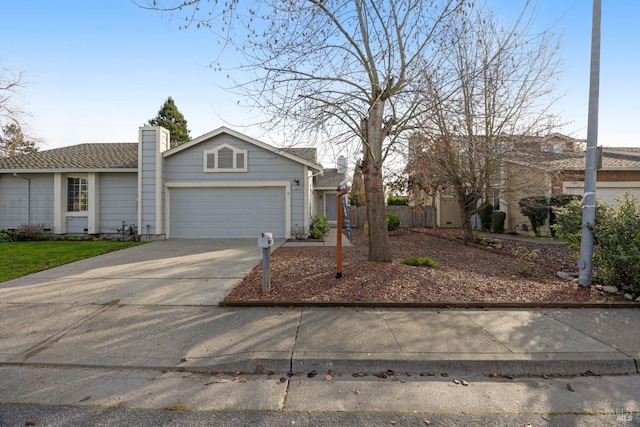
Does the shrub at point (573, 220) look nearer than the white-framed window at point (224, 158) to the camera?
Yes

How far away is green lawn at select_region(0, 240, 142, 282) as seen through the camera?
778cm

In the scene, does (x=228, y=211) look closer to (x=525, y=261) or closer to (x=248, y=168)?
(x=248, y=168)

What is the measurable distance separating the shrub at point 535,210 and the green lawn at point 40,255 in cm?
1538

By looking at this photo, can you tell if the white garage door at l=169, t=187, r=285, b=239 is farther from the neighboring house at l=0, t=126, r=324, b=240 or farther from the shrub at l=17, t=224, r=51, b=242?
the shrub at l=17, t=224, r=51, b=242

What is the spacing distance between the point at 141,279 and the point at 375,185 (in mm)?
5412

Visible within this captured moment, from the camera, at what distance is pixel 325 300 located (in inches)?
209

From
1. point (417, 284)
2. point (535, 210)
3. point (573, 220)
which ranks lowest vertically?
point (417, 284)

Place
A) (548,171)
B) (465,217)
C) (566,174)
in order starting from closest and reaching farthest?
(548,171) < (465,217) < (566,174)

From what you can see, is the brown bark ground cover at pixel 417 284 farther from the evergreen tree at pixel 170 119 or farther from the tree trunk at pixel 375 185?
the evergreen tree at pixel 170 119

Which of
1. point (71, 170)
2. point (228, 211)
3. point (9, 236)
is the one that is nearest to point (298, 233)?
point (228, 211)

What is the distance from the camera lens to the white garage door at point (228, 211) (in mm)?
13773

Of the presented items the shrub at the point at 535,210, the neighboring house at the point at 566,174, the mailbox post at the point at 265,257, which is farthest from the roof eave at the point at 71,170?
the shrub at the point at 535,210

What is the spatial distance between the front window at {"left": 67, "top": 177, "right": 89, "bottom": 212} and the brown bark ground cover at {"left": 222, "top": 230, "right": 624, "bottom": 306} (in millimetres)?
10560

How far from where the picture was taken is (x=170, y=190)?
45.2 ft
